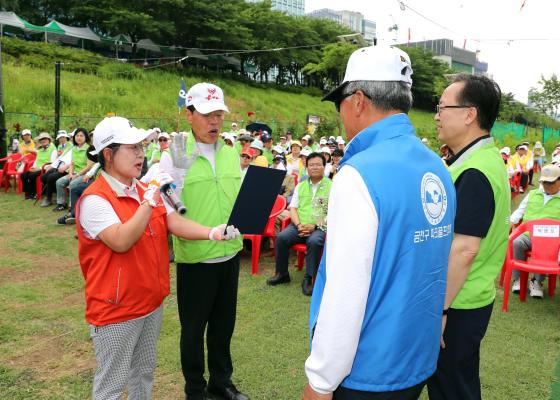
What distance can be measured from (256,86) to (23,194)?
32.9 metres

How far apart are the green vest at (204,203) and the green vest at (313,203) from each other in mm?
2910

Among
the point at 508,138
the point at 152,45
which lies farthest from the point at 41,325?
the point at 152,45

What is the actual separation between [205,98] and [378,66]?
4.71ft

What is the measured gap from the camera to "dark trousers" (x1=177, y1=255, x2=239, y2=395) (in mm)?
2715

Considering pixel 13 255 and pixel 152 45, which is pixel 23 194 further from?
pixel 152 45

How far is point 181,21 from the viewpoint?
37125mm

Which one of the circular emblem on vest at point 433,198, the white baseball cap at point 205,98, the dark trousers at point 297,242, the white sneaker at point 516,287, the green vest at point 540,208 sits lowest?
the white sneaker at point 516,287

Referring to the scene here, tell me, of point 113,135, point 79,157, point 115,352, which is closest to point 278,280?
point 115,352

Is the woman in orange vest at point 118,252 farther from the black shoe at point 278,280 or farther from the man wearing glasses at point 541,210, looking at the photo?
the man wearing glasses at point 541,210

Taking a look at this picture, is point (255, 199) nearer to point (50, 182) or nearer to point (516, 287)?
point (516, 287)

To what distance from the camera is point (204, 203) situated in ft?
8.78

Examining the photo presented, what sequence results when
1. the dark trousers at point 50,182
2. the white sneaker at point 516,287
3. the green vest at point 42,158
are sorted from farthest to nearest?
the green vest at point 42,158
the dark trousers at point 50,182
the white sneaker at point 516,287

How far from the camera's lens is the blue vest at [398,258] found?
1294mm

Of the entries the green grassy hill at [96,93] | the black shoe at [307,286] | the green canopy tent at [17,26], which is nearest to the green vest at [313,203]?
the black shoe at [307,286]
